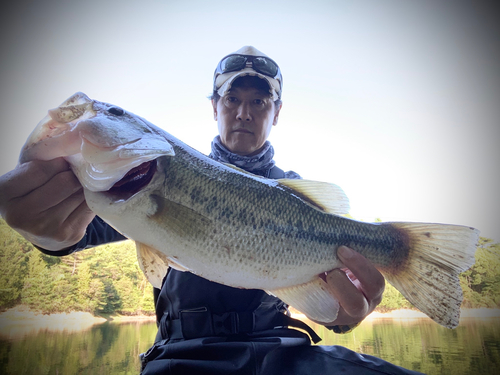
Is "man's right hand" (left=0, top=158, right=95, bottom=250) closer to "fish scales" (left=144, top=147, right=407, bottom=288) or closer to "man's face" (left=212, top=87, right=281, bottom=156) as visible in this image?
"fish scales" (left=144, top=147, right=407, bottom=288)

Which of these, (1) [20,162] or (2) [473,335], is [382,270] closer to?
(1) [20,162]

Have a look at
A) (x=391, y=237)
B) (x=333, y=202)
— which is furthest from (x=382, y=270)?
(x=333, y=202)

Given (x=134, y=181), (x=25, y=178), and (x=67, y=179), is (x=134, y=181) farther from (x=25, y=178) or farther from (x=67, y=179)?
(x=25, y=178)

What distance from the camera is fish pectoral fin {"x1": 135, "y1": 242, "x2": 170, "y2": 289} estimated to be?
1.68 m

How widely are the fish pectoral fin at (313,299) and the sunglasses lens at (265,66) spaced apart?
260 centimetres

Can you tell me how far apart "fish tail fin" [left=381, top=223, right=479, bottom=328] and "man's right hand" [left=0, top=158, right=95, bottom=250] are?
2075mm

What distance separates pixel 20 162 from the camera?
150 centimetres

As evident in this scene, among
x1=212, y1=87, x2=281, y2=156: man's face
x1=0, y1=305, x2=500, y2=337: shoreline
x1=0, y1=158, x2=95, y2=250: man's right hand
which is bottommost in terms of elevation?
x1=0, y1=305, x2=500, y2=337: shoreline

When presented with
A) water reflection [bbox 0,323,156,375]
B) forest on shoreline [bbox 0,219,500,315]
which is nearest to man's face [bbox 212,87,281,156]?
water reflection [bbox 0,323,156,375]

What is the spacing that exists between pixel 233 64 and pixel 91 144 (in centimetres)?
256

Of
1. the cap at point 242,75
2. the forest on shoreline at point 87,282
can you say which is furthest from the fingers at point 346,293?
the forest on shoreline at point 87,282

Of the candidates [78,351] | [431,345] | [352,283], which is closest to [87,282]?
[78,351]

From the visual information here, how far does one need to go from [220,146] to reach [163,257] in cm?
205

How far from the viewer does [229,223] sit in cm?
168
